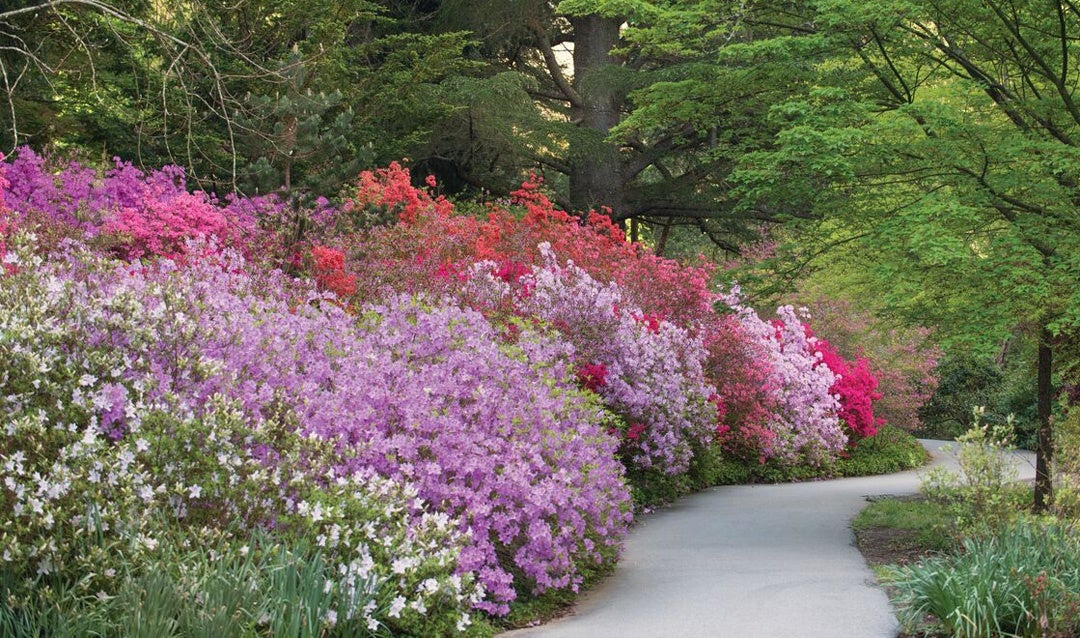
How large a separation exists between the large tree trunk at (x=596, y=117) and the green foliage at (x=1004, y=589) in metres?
14.8

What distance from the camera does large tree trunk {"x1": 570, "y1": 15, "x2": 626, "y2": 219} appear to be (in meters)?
21.0

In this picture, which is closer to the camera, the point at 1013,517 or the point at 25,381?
the point at 25,381

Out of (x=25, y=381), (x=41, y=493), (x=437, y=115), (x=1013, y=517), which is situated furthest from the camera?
(x=437, y=115)

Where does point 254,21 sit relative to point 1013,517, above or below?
above

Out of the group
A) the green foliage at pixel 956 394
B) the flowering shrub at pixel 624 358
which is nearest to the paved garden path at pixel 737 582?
the flowering shrub at pixel 624 358

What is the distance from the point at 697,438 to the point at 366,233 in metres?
4.62

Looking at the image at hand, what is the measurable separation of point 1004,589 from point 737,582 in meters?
1.98

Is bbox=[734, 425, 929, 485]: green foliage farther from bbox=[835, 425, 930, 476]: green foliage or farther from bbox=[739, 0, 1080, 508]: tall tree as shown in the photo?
bbox=[739, 0, 1080, 508]: tall tree

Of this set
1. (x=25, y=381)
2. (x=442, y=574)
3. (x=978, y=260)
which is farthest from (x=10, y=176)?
(x=978, y=260)

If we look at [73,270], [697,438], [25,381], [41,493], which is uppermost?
[73,270]

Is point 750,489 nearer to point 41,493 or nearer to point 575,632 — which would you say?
point 575,632

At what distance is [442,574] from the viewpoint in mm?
5492

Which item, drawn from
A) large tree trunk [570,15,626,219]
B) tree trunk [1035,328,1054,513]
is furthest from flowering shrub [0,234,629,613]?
large tree trunk [570,15,626,219]

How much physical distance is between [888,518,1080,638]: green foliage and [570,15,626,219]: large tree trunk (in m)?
14.8
